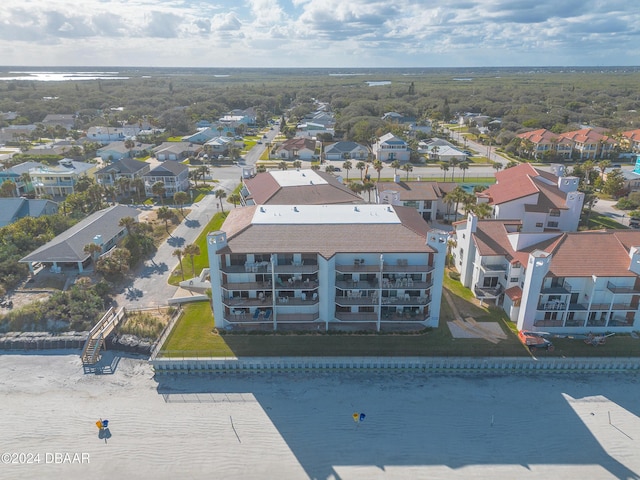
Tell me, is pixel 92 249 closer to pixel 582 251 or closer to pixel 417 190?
pixel 417 190

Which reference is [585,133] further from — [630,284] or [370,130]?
[630,284]

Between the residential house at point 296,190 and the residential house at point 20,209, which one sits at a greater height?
the residential house at point 296,190

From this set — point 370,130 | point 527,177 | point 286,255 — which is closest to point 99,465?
point 286,255

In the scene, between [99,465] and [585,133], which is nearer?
[99,465]

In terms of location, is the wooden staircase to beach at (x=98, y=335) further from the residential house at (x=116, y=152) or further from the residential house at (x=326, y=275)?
the residential house at (x=116, y=152)

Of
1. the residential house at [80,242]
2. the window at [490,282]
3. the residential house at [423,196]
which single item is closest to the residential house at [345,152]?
the residential house at [423,196]

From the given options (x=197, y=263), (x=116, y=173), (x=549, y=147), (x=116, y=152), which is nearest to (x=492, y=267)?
(x=197, y=263)
